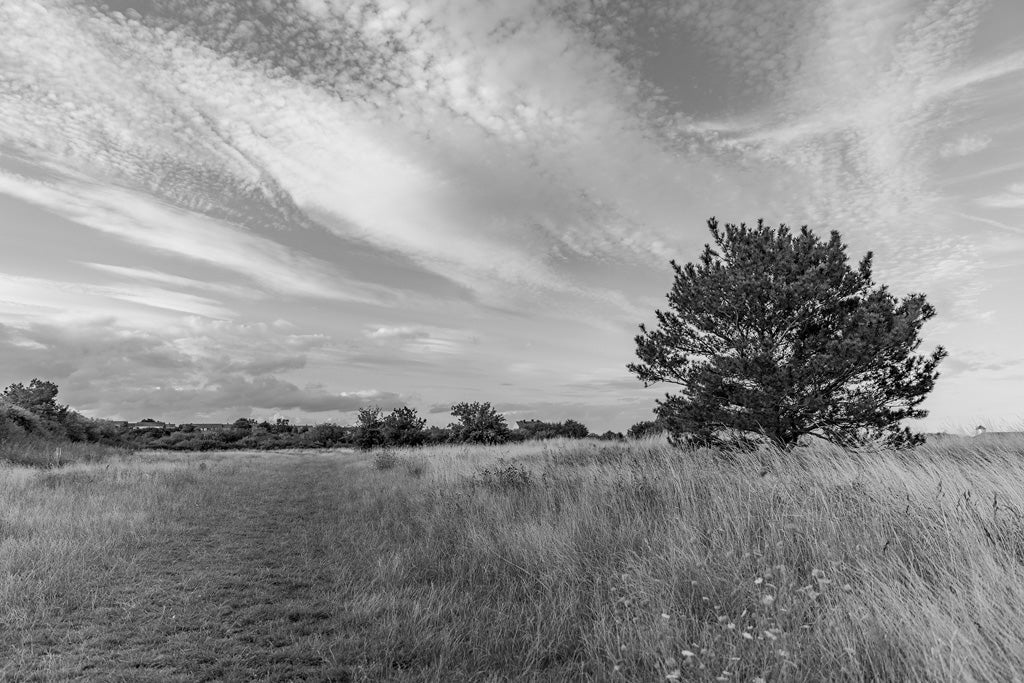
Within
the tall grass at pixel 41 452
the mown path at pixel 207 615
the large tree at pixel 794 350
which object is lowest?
the mown path at pixel 207 615

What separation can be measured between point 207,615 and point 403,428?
159 ft

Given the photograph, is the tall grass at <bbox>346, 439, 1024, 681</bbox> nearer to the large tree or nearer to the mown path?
the mown path

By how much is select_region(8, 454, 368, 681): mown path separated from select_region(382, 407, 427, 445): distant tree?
140 feet

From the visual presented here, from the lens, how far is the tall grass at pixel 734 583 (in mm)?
3367

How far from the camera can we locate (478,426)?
47.9m

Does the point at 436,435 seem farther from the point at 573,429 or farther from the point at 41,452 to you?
the point at 41,452

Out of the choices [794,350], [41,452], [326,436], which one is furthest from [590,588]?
[326,436]

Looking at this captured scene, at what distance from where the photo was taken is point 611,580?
17.9ft

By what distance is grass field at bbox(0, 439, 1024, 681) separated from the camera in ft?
11.6

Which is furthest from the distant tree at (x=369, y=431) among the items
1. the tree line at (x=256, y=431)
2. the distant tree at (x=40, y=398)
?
the distant tree at (x=40, y=398)

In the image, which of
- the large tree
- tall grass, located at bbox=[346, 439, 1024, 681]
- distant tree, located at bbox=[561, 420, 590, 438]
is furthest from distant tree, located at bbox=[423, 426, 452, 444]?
tall grass, located at bbox=[346, 439, 1024, 681]

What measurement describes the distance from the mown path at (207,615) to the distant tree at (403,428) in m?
42.7

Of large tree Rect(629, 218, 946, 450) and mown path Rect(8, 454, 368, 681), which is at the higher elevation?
large tree Rect(629, 218, 946, 450)

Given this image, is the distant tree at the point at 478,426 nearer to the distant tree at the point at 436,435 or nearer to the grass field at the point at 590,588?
Result: the distant tree at the point at 436,435
